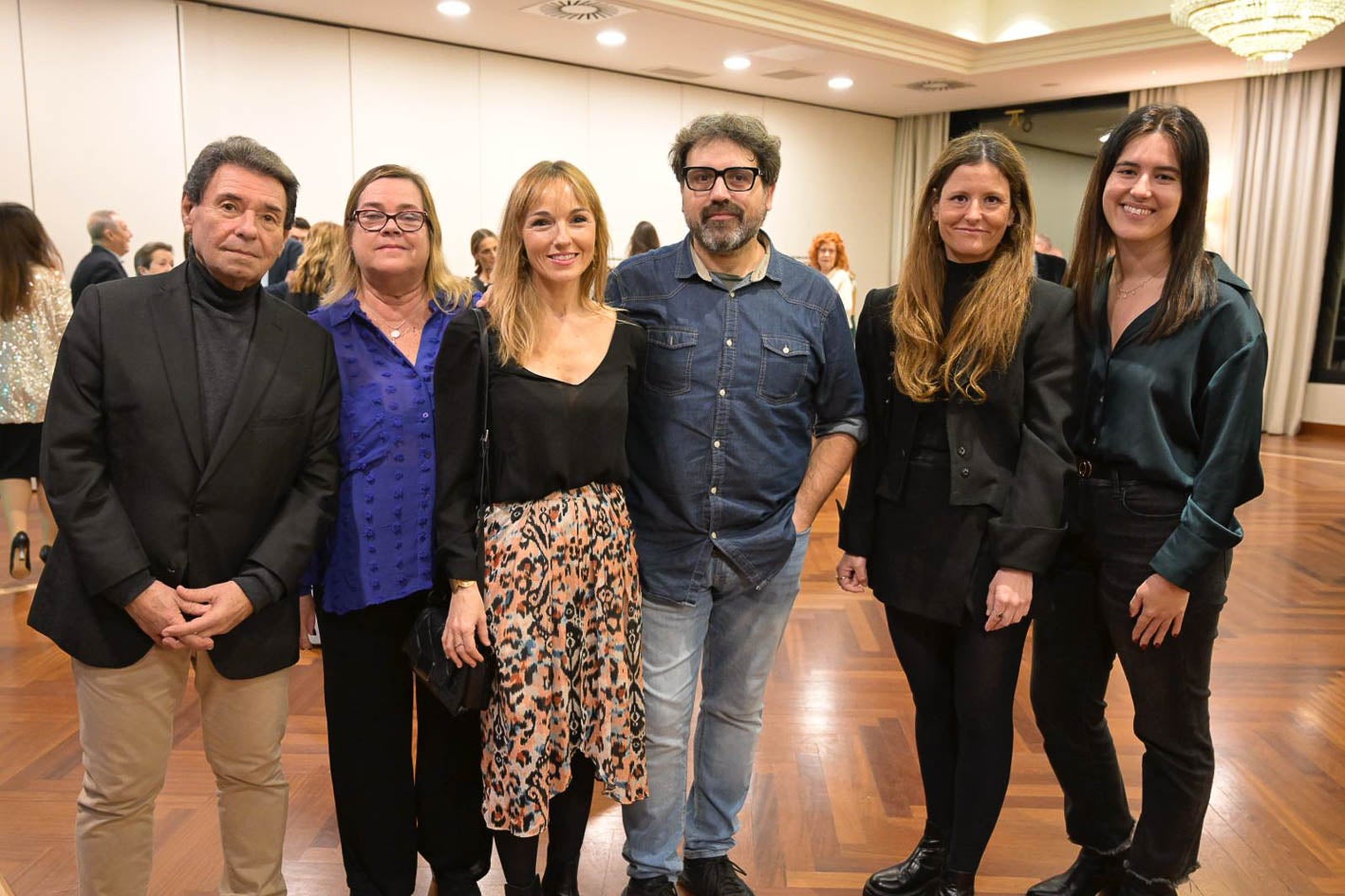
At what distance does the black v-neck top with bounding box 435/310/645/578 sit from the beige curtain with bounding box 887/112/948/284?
11972 millimetres

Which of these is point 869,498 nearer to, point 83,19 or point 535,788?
point 535,788

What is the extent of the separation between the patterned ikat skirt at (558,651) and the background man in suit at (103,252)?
17.0ft

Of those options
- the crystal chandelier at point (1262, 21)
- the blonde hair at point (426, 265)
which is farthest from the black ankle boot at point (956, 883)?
the crystal chandelier at point (1262, 21)

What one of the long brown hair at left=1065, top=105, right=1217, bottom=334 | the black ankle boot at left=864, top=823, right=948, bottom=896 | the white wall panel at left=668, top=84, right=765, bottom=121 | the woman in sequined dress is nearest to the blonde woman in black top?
the black ankle boot at left=864, top=823, right=948, bottom=896

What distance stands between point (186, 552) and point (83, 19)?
7.27 meters

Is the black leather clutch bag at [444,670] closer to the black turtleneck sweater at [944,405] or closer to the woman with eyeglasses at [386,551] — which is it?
the woman with eyeglasses at [386,551]

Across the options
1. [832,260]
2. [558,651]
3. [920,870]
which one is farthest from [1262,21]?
[558,651]

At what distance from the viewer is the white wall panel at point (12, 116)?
7.09m

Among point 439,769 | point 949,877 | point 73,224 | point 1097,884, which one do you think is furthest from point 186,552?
point 73,224

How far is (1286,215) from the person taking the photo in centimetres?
1049

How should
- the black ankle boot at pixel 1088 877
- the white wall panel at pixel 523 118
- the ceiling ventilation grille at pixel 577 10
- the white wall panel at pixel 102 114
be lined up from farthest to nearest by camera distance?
the white wall panel at pixel 523 118, the ceiling ventilation grille at pixel 577 10, the white wall panel at pixel 102 114, the black ankle boot at pixel 1088 877

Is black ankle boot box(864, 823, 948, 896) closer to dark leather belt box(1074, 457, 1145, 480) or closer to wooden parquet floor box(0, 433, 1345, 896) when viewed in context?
wooden parquet floor box(0, 433, 1345, 896)

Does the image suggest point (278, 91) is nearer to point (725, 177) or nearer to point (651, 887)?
point (725, 177)

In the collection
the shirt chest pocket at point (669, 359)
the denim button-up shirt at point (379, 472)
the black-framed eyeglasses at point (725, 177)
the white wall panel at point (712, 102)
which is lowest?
the denim button-up shirt at point (379, 472)
